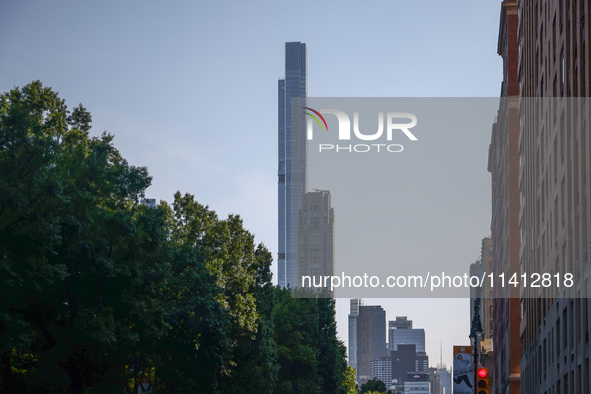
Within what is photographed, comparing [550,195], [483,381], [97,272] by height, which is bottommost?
[483,381]

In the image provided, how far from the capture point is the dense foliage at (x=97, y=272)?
38.1 m

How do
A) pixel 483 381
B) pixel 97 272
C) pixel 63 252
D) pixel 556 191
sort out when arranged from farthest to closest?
pixel 556 191
pixel 97 272
pixel 63 252
pixel 483 381

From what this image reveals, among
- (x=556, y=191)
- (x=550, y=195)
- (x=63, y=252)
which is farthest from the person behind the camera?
(x=550, y=195)

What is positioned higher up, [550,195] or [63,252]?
[550,195]

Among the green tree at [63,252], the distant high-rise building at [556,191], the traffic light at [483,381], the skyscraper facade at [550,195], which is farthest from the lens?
the skyscraper facade at [550,195]

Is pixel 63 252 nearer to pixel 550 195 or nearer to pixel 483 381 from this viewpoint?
pixel 483 381

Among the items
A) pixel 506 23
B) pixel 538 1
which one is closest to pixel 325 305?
pixel 506 23

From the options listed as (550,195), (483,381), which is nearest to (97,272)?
(483,381)

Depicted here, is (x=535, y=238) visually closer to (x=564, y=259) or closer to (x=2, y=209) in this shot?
(x=564, y=259)

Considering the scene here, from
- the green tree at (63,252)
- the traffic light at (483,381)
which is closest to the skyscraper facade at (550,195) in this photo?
the traffic light at (483,381)

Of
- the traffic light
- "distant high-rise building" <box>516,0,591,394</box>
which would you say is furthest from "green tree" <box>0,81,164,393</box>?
"distant high-rise building" <box>516,0,591,394</box>

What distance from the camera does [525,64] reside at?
7744 centimetres

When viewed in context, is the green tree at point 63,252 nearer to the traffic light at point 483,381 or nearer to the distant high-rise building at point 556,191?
the traffic light at point 483,381

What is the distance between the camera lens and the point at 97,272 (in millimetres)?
42750
